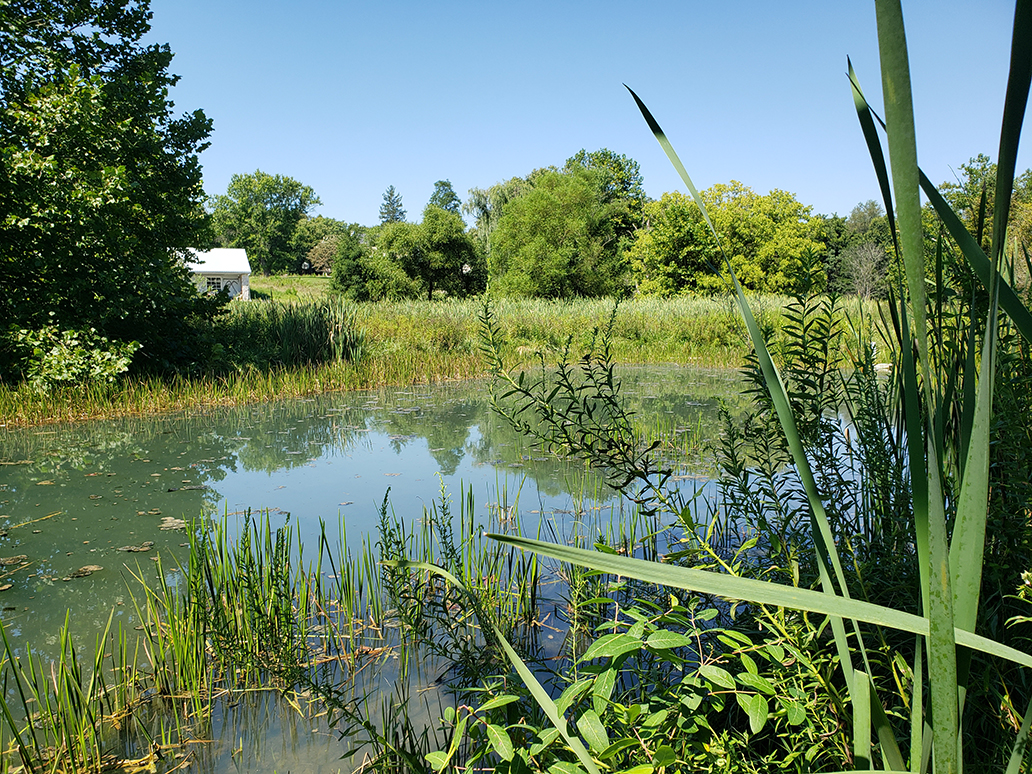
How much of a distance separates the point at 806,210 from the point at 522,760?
31880mm

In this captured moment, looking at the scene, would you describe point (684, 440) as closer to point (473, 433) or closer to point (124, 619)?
point (473, 433)

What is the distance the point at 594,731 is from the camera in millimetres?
1068

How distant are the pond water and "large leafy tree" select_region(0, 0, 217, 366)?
1821mm

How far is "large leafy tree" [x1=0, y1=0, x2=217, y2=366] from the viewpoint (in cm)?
671

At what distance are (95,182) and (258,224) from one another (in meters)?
47.9

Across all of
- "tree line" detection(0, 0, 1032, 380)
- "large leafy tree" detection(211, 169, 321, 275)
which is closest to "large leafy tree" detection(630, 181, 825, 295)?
"tree line" detection(0, 0, 1032, 380)

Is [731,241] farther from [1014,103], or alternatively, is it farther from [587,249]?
[1014,103]

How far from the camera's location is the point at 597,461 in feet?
6.11

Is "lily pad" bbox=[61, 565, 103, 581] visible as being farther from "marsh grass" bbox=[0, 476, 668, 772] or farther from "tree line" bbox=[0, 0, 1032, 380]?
"tree line" bbox=[0, 0, 1032, 380]

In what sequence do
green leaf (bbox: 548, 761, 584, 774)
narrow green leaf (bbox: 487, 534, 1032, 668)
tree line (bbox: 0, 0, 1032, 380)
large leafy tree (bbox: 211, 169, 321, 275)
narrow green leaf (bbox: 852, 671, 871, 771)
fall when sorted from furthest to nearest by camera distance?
1. large leafy tree (bbox: 211, 169, 321, 275)
2. tree line (bbox: 0, 0, 1032, 380)
3. green leaf (bbox: 548, 761, 584, 774)
4. narrow green leaf (bbox: 852, 671, 871, 771)
5. narrow green leaf (bbox: 487, 534, 1032, 668)

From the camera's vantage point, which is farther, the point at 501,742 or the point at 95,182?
the point at 95,182

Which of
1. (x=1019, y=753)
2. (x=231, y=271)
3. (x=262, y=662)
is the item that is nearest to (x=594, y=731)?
(x=1019, y=753)

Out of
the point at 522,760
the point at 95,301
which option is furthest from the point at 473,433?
the point at 522,760

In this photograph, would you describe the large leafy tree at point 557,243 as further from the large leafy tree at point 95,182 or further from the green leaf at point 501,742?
the green leaf at point 501,742
